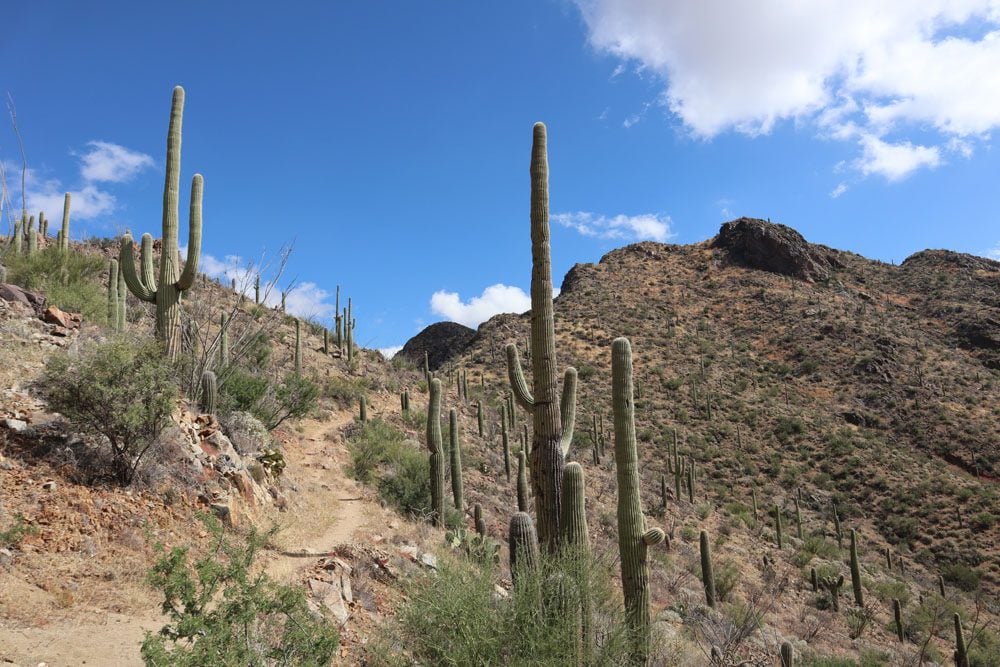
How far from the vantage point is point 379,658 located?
6.41 metres

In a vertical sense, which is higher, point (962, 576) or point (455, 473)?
point (455, 473)

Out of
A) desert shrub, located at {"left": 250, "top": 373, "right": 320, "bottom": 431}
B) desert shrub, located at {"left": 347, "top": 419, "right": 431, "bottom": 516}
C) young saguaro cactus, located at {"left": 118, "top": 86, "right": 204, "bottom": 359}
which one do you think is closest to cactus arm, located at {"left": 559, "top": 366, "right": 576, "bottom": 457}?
desert shrub, located at {"left": 347, "top": 419, "right": 431, "bottom": 516}

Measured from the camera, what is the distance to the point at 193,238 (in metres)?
11.2

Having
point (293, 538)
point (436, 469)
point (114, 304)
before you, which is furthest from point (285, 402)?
point (293, 538)

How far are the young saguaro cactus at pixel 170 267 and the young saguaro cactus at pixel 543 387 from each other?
20.2ft

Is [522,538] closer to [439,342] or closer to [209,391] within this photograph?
[209,391]

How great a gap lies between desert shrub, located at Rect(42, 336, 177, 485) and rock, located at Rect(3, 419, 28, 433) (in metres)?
0.47

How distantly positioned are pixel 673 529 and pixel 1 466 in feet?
64.1

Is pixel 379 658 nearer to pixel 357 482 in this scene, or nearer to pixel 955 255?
pixel 357 482

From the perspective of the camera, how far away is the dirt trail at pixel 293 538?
5.25 metres

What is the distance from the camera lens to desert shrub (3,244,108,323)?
13914mm

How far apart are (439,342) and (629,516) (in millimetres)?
45175

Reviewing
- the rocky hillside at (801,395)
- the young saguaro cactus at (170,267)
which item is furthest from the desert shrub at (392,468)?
the young saguaro cactus at (170,267)

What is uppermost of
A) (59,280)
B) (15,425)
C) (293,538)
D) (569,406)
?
(59,280)
